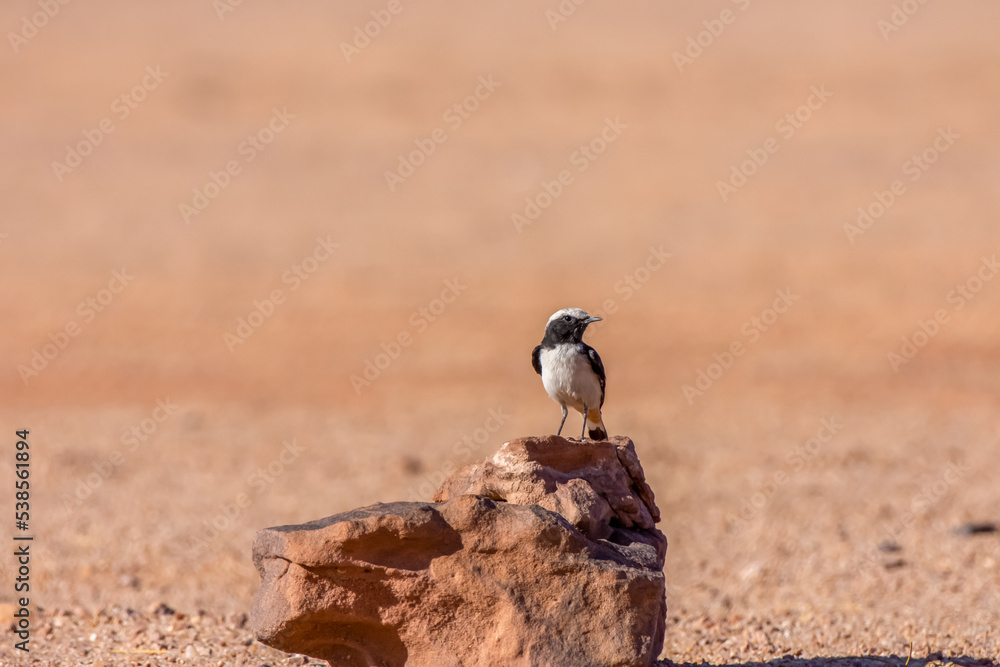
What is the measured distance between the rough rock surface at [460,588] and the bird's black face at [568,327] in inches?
89.8

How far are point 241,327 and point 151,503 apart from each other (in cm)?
1155

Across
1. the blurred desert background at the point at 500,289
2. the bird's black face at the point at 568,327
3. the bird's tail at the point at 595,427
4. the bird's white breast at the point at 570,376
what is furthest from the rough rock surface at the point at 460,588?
the bird's tail at the point at 595,427

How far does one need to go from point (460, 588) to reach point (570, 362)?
2.46 m

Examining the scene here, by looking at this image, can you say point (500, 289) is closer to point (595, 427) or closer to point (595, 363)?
point (595, 427)

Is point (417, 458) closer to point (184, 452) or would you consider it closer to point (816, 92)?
point (184, 452)

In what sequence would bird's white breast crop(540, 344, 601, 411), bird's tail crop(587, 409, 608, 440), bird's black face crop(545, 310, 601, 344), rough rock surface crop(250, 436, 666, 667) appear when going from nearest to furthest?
rough rock surface crop(250, 436, 666, 667)
bird's white breast crop(540, 344, 601, 411)
bird's black face crop(545, 310, 601, 344)
bird's tail crop(587, 409, 608, 440)

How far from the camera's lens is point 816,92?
43.8 meters

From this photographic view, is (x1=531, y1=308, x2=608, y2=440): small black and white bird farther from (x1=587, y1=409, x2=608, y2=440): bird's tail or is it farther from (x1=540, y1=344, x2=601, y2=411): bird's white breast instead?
(x1=587, y1=409, x2=608, y2=440): bird's tail

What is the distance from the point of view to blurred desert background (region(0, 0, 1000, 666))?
11.5 meters

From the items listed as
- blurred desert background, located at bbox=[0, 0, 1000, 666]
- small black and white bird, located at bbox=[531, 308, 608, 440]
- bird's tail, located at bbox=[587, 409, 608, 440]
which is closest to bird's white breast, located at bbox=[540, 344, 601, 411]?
small black and white bird, located at bbox=[531, 308, 608, 440]

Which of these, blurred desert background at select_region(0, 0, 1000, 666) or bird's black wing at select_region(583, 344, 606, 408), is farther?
blurred desert background at select_region(0, 0, 1000, 666)

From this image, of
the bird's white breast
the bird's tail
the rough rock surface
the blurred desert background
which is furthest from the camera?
the blurred desert background

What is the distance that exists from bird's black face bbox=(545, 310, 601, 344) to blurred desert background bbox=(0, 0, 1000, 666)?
97.3 inches

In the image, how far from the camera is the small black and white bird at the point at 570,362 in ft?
27.2
